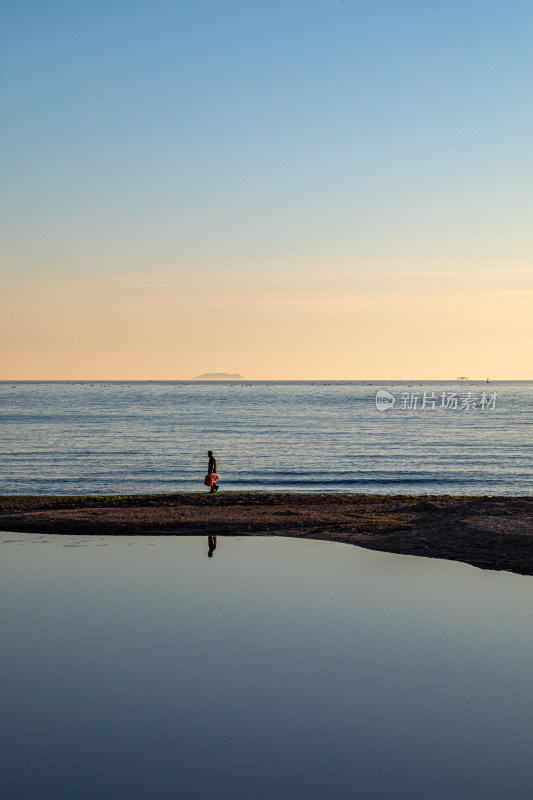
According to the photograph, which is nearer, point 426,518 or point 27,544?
point 27,544

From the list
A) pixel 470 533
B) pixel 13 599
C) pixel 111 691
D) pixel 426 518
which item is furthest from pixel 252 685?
pixel 426 518

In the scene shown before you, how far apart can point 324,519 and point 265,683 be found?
1797 centimetres

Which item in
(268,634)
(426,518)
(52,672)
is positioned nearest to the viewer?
(52,672)

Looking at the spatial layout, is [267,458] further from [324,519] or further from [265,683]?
[265,683]

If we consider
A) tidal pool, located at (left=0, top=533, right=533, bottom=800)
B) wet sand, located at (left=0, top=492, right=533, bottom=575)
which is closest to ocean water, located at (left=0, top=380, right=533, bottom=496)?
wet sand, located at (left=0, top=492, right=533, bottom=575)

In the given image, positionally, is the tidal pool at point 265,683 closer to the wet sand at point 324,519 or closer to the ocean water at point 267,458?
the wet sand at point 324,519

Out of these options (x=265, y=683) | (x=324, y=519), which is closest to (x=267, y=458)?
(x=324, y=519)

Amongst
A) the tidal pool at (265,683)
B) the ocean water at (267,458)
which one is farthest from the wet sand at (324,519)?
the ocean water at (267,458)

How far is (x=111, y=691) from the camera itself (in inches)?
493

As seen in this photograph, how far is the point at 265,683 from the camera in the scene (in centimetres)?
1288

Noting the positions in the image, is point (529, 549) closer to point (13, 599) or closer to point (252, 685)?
point (252, 685)

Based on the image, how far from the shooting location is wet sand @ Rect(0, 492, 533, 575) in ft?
81.1

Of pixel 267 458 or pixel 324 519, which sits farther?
pixel 267 458

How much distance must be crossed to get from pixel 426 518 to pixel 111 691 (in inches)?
787
